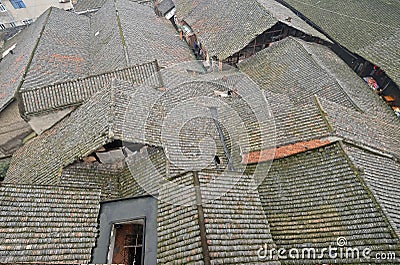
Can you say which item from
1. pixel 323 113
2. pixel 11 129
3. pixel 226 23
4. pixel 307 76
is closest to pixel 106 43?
pixel 11 129

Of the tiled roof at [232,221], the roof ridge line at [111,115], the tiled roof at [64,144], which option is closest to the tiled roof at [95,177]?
the tiled roof at [64,144]

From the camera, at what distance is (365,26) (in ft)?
82.1

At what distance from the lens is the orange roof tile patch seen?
12.3 meters

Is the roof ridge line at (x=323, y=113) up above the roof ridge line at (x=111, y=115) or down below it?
below

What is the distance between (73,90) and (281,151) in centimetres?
1415

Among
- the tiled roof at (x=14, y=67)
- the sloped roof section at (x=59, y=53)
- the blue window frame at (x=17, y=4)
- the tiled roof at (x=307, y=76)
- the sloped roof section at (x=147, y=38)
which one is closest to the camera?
the tiled roof at (x=307, y=76)

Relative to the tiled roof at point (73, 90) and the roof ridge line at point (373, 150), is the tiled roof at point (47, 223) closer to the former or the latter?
the tiled roof at point (73, 90)

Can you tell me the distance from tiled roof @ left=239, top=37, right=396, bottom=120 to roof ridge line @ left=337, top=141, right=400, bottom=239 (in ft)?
18.5

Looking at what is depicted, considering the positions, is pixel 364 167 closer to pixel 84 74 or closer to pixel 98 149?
pixel 98 149

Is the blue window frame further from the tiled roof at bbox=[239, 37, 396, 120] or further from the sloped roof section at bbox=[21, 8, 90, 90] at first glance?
the tiled roof at bbox=[239, 37, 396, 120]

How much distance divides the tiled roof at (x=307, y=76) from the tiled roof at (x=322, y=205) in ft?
17.0

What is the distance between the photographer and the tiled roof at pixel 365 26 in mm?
20542

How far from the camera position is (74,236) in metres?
8.62

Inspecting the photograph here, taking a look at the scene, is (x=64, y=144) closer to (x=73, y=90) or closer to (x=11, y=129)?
(x=73, y=90)
